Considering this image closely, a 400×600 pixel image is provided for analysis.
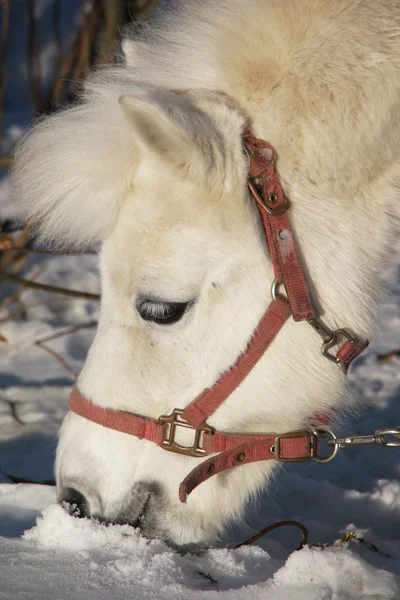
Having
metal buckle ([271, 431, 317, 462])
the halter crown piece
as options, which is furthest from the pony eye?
metal buckle ([271, 431, 317, 462])

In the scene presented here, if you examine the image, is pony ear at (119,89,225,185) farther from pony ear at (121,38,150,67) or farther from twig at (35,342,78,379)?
twig at (35,342,78,379)

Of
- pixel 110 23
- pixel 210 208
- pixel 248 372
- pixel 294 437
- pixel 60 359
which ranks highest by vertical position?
pixel 110 23

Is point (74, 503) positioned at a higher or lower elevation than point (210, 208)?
lower

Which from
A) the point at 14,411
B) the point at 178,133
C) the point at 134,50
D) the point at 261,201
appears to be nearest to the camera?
the point at 178,133

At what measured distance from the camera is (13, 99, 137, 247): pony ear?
6.17 ft

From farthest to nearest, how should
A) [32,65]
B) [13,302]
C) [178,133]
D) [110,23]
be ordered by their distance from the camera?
[13,302]
[32,65]
[110,23]
[178,133]

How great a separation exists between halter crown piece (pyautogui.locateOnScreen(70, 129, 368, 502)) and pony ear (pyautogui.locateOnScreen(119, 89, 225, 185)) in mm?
110

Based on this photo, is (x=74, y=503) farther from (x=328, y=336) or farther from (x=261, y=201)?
(x=261, y=201)

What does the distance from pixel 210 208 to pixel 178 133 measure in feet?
0.78

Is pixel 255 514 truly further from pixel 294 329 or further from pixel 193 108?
pixel 193 108

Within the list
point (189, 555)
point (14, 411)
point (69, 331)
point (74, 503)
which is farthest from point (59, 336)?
point (189, 555)

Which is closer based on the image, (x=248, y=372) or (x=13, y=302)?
(x=248, y=372)

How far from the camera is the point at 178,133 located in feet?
5.40

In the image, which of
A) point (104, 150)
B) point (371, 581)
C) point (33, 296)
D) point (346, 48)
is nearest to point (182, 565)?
point (371, 581)
